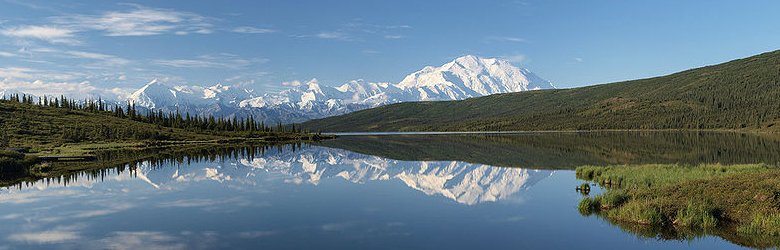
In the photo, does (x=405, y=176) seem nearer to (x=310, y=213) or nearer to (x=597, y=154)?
(x=310, y=213)

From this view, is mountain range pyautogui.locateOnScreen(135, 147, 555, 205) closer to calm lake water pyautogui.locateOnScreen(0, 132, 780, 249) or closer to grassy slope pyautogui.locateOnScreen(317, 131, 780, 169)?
calm lake water pyautogui.locateOnScreen(0, 132, 780, 249)

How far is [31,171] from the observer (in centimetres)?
7250

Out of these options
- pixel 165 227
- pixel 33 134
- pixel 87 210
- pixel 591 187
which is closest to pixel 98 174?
pixel 87 210

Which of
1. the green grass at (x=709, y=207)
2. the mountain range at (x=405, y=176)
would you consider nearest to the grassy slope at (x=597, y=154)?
the mountain range at (x=405, y=176)

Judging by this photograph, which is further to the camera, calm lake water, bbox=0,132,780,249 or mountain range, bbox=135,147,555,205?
mountain range, bbox=135,147,555,205

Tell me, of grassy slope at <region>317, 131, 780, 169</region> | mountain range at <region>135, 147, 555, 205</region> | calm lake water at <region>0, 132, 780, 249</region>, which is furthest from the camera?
grassy slope at <region>317, 131, 780, 169</region>

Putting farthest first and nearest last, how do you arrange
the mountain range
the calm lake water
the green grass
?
the mountain range, the calm lake water, the green grass

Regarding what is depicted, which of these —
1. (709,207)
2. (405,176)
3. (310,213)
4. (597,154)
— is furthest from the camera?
(597,154)

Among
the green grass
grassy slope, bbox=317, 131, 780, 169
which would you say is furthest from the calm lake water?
grassy slope, bbox=317, 131, 780, 169

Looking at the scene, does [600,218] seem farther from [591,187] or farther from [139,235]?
[139,235]

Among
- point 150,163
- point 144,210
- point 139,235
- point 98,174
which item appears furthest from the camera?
point 150,163

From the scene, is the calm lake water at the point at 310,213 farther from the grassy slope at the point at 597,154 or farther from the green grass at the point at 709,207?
the grassy slope at the point at 597,154

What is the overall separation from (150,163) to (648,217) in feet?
246

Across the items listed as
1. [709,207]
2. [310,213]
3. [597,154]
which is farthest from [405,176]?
[597,154]
